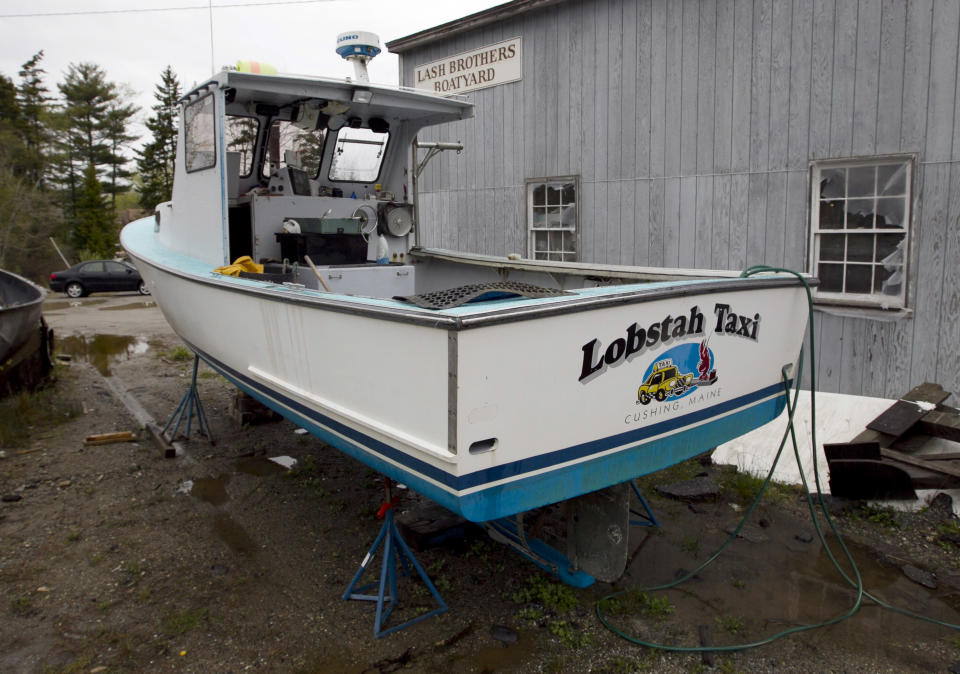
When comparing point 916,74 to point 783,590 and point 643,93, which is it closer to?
point 643,93

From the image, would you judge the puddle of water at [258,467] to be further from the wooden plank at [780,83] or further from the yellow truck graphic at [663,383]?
the wooden plank at [780,83]

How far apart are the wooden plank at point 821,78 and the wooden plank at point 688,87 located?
1.18m

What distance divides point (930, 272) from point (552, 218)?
421 centimetres

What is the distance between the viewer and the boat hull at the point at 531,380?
2.36 metres

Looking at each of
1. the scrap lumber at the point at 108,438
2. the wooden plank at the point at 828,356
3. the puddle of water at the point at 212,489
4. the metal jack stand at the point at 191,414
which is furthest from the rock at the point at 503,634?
the wooden plank at the point at 828,356

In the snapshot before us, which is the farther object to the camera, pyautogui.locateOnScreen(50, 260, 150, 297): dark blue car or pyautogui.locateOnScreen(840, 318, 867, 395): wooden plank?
pyautogui.locateOnScreen(50, 260, 150, 297): dark blue car

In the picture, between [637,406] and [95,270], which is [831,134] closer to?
[637,406]

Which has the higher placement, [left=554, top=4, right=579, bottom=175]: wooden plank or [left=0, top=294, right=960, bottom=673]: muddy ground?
[left=554, top=4, right=579, bottom=175]: wooden plank

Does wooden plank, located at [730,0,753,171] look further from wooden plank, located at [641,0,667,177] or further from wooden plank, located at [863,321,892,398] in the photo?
wooden plank, located at [863,321,892,398]

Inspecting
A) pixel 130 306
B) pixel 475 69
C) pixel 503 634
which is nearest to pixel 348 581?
pixel 503 634

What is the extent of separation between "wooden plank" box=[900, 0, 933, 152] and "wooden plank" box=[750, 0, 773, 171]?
1.18m

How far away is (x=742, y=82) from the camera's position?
6773 millimetres

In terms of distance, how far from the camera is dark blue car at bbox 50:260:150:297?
1900cm

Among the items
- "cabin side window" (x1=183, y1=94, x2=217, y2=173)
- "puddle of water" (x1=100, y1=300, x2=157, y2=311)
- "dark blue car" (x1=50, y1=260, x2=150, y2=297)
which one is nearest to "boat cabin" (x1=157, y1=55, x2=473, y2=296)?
"cabin side window" (x1=183, y1=94, x2=217, y2=173)
